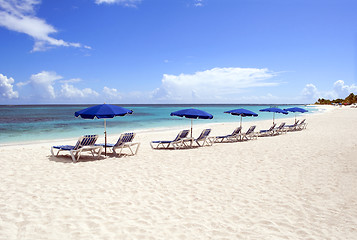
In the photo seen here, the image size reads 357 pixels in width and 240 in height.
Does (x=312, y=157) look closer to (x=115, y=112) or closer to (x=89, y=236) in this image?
(x=115, y=112)

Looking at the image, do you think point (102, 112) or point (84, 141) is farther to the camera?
point (84, 141)

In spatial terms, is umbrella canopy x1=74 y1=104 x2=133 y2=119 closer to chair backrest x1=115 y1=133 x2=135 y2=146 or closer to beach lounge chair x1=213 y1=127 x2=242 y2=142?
chair backrest x1=115 y1=133 x2=135 y2=146

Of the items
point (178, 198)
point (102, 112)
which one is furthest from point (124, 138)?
point (178, 198)

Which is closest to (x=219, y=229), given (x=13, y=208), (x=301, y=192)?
(x=301, y=192)

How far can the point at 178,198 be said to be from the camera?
158 inches

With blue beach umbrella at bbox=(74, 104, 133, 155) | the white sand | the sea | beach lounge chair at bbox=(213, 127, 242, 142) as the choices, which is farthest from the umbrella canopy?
the sea

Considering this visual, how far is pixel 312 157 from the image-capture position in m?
7.15

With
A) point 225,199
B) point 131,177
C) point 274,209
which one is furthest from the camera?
point 131,177

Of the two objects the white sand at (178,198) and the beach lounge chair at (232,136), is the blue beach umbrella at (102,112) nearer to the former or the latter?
the white sand at (178,198)

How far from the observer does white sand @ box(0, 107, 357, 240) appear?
2.99 metres

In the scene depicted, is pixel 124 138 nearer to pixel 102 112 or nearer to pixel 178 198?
pixel 102 112

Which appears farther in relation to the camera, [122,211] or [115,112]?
[115,112]

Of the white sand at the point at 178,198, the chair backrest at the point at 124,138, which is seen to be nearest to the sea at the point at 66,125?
the chair backrest at the point at 124,138

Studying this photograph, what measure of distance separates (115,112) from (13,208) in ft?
12.9
